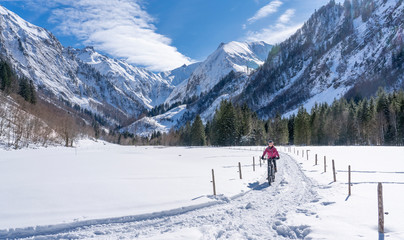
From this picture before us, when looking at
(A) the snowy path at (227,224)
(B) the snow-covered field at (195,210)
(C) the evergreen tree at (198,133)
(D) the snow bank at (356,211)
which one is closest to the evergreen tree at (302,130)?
(C) the evergreen tree at (198,133)

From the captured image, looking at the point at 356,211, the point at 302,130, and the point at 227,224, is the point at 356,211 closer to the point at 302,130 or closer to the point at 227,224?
the point at 227,224

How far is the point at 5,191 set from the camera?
13.5 meters

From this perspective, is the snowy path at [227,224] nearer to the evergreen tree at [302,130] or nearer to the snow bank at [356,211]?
the snow bank at [356,211]

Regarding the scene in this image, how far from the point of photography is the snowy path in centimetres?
840

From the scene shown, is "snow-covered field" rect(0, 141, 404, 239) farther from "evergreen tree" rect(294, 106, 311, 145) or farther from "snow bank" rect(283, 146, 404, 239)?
"evergreen tree" rect(294, 106, 311, 145)

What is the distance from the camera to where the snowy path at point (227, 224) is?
8.40 metres

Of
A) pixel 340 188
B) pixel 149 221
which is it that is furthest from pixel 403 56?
pixel 149 221

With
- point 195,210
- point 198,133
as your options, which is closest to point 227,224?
point 195,210

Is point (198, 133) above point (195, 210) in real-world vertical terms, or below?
above

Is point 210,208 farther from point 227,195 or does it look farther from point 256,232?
point 256,232

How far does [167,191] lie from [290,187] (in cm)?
802

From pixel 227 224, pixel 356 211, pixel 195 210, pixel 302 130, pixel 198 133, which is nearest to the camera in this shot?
pixel 227 224

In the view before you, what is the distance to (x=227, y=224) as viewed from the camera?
9.29 m

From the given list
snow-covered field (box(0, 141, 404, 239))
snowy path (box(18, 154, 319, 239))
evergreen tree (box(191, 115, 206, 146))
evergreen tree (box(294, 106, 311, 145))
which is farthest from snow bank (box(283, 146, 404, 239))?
evergreen tree (box(191, 115, 206, 146))
